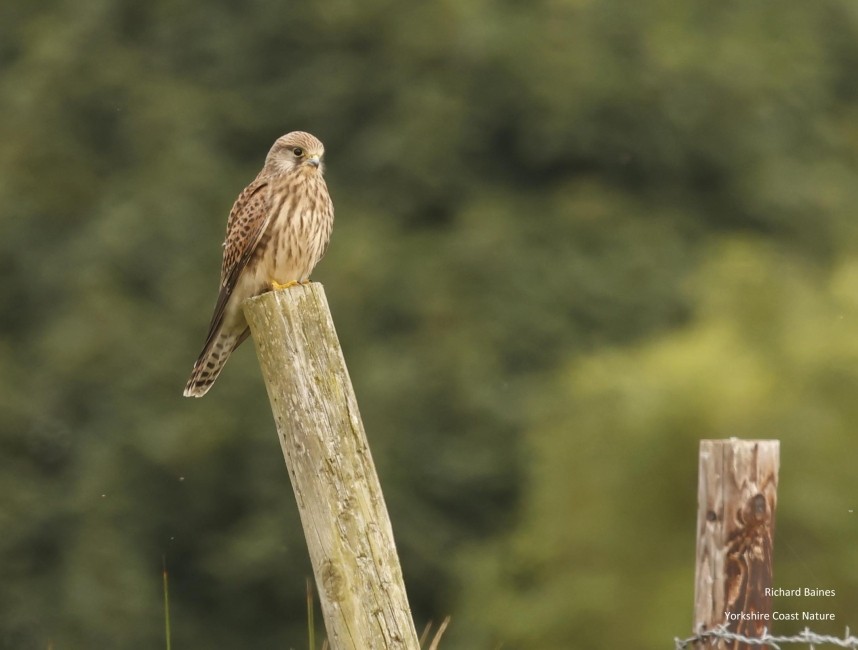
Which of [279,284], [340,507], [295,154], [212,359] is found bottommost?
[340,507]

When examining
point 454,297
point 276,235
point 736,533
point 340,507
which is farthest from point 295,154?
point 454,297

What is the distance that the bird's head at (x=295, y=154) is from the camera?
19.7 feet

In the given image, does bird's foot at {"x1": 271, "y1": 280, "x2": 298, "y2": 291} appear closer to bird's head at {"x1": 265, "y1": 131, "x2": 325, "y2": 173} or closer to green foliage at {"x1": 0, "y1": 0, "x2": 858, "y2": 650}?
bird's head at {"x1": 265, "y1": 131, "x2": 325, "y2": 173}

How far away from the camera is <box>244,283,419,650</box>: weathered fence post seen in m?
3.31

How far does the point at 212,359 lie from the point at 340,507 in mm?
2074

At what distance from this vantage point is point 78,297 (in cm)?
1525

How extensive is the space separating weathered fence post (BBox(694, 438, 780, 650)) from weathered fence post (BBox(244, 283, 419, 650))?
62 cm

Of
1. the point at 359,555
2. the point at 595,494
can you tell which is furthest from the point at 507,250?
the point at 359,555

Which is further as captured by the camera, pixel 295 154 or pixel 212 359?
pixel 295 154

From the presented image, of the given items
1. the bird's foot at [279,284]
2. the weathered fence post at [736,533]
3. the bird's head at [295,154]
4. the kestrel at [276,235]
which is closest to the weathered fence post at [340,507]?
the weathered fence post at [736,533]

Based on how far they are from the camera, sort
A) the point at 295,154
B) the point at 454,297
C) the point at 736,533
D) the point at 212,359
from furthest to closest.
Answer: the point at 454,297 < the point at 295,154 < the point at 212,359 < the point at 736,533

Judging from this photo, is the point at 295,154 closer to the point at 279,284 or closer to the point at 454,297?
the point at 279,284

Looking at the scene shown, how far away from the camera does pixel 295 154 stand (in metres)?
6.10

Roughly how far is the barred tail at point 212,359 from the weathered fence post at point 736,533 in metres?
2.31
